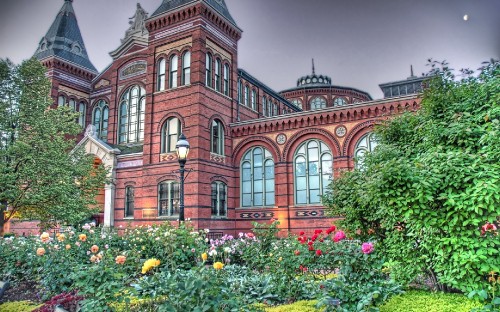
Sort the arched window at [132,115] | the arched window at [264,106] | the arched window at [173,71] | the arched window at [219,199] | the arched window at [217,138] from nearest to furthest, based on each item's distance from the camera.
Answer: the arched window at [219,199], the arched window at [217,138], the arched window at [173,71], the arched window at [132,115], the arched window at [264,106]

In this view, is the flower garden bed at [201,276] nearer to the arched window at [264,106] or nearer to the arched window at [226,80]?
the arched window at [226,80]

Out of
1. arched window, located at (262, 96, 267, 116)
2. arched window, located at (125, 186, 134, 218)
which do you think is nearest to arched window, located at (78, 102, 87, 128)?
arched window, located at (125, 186, 134, 218)

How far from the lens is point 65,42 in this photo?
31.5 meters

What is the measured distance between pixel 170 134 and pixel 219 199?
5077 mm

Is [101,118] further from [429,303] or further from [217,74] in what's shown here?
[429,303]

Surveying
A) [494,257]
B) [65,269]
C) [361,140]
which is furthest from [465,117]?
[361,140]

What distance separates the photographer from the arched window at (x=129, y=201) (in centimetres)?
2356

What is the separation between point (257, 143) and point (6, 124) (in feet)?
44.5

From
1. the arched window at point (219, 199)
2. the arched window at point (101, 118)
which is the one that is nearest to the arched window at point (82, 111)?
the arched window at point (101, 118)

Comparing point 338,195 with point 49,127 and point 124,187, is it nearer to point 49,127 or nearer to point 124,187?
point 49,127

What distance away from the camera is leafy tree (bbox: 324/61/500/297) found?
5.38 m

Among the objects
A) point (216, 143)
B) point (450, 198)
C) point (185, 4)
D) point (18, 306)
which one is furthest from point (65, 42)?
point (450, 198)

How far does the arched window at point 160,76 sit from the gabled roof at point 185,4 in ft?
10.3

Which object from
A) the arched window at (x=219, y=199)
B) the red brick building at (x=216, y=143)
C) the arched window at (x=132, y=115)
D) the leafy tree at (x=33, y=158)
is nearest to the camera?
the leafy tree at (x=33, y=158)
